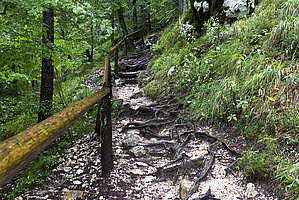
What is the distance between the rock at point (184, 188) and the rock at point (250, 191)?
27.8 inches

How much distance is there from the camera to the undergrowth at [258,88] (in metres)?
2.38

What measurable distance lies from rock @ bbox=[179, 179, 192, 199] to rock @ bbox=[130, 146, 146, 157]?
3.80ft

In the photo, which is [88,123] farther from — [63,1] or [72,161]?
[63,1]

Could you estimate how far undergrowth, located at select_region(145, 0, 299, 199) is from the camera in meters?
2.38

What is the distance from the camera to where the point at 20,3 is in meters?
2.57

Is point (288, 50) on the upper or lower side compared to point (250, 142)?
upper

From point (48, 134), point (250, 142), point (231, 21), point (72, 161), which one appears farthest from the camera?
point (231, 21)

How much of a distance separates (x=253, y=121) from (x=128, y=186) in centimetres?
237

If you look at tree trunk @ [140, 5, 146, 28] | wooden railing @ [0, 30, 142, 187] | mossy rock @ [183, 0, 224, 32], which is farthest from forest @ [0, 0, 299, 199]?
tree trunk @ [140, 5, 146, 28]

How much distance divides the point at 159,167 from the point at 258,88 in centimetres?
235

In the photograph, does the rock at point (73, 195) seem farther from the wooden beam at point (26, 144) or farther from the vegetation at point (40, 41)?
the wooden beam at point (26, 144)

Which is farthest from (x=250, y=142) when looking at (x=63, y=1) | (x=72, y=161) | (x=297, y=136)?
(x=63, y=1)

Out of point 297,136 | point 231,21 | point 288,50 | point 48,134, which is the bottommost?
point 297,136

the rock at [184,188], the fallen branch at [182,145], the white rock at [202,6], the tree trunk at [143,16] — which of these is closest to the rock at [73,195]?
the rock at [184,188]
